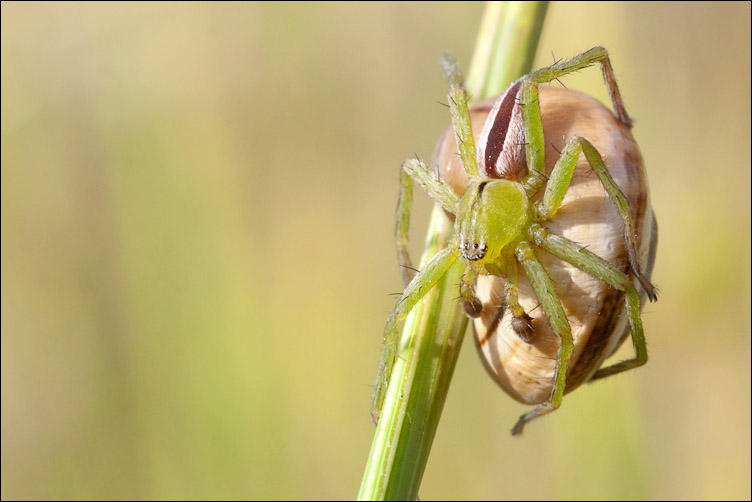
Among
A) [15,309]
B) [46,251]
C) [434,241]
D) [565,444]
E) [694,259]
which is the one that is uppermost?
[434,241]

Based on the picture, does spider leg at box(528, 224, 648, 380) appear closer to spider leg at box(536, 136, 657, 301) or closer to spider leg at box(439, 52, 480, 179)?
spider leg at box(536, 136, 657, 301)

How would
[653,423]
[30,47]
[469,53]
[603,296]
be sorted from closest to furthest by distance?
[603,296]
[653,423]
[30,47]
[469,53]

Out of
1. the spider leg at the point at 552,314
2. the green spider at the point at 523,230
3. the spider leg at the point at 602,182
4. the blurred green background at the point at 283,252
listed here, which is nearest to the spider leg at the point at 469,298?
the green spider at the point at 523,230

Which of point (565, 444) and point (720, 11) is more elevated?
point (720, 11)

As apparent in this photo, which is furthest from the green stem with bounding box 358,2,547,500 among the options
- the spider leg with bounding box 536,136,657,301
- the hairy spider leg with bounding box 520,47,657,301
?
the spider leg with bounding box 536,136,657,301

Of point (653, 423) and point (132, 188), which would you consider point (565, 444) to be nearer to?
point (653, 423)

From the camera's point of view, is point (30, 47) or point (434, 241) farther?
point (30, 47)

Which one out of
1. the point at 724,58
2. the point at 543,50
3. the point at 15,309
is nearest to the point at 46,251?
the point at 15,309
